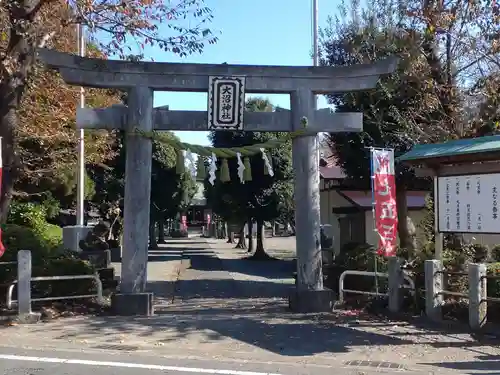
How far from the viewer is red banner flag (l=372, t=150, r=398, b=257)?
11.3 meters

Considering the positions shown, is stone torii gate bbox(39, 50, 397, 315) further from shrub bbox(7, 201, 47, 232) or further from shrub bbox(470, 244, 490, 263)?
shrub bbox(7, 201, 47, 232)

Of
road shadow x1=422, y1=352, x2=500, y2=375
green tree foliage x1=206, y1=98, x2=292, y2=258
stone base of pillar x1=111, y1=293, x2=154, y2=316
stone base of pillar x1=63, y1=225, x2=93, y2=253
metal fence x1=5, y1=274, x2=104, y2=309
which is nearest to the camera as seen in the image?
road shadow x1=422, y1=352, x2=500, y2=375

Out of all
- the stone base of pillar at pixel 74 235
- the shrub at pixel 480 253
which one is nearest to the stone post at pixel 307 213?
the shrub at pixel 480 253

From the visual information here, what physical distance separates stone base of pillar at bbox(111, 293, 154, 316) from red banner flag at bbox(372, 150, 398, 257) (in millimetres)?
4806

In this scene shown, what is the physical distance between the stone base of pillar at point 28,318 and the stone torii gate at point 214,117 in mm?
1562

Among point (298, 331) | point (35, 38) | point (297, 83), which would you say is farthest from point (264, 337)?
point (35, 38)

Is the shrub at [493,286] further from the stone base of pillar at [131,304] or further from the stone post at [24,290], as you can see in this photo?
the stone post at [24,290]

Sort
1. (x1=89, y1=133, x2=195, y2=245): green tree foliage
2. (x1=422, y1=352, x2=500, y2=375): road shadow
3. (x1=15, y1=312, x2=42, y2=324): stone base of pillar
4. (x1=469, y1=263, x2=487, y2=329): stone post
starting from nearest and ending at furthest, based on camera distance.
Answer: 1. (x1=422, y1=352, x2=500, y2=375): road shadow
2. (x1=469, y1=263, x2=487, y2=329): stone post
3. (x1=15, y1=312, x2=42, y2=324): stone base of pillar
4. (x1=89, y1=133, x2=195, y2=245): green tree foliage

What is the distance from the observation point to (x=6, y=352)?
27.8 ft

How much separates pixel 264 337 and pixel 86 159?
618 inches

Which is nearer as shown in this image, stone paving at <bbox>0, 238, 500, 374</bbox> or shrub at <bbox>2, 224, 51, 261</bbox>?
stone paving at <bbox>0, 238, 500, 374</bbox>

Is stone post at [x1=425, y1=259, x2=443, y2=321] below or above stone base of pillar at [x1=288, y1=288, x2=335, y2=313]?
above

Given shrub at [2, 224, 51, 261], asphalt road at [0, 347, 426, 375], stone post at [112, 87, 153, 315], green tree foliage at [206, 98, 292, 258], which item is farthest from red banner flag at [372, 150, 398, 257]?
green tree foliage at [206, 98, 292, 258]

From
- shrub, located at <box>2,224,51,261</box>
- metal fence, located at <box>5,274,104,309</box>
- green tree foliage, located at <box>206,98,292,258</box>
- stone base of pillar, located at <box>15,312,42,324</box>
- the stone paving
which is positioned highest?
green tree foliage, located at <box>206,98,292,258</box>
